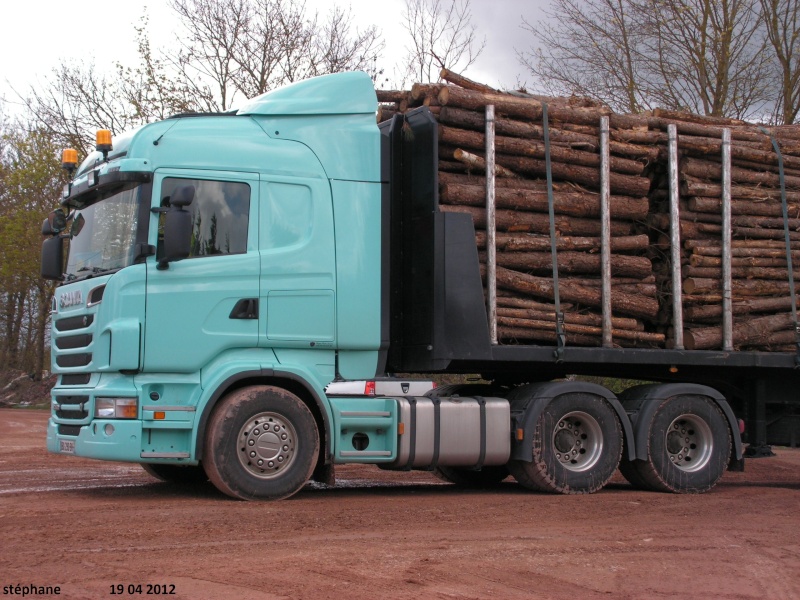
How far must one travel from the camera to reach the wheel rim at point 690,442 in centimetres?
1091

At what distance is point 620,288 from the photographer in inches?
421

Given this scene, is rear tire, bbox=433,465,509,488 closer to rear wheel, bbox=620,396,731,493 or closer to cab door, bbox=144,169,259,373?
rear wheel, bbox=620,396,731,493

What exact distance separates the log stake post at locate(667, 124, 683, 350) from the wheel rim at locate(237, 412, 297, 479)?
181 inches

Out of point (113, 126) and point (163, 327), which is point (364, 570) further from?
point (113, 126)

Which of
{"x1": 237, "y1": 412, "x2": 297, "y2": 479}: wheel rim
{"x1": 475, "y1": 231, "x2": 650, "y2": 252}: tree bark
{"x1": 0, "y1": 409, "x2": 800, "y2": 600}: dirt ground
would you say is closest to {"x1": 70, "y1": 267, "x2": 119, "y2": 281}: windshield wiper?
{"x1": 237, "y1": 412, "x2": 297, "y2": 479}: wheel rim

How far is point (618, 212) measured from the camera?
10.7 meters

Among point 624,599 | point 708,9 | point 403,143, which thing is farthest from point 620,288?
point 708,9

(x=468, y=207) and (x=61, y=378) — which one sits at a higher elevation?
(x=468, y=207)

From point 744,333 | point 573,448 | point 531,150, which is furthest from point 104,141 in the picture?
point 744,333

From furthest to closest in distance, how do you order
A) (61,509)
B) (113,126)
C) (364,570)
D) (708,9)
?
(113,126)
(708,9)
(61,509)
(364,570)

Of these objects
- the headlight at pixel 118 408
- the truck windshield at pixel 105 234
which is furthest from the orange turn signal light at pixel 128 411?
the truck windshield at pixel 105 234

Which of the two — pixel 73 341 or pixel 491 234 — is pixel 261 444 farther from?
pixel 491 234

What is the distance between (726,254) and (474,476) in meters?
4.03

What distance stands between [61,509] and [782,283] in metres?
8.39
